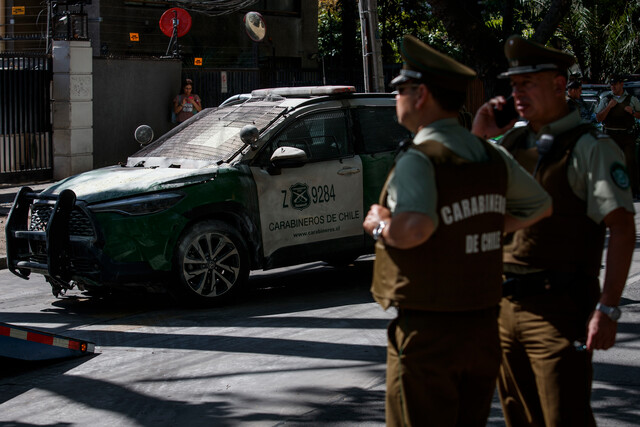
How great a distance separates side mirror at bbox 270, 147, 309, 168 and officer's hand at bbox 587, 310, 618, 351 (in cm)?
480

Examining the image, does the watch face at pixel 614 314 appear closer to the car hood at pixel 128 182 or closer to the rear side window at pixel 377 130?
the car hood at pixel 128 182

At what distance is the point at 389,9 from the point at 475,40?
40.0 ft

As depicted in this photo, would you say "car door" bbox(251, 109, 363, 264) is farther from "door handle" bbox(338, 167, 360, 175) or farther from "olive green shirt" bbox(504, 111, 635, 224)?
"olive green shirt" bbox(504, 111, 635, 224)

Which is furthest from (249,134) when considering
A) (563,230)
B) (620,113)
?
(620,113)

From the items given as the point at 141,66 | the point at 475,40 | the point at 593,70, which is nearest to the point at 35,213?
the point at 475,40

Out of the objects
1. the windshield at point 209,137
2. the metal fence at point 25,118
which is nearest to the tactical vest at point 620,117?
the windshield at point 209,137

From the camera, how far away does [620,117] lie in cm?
1423

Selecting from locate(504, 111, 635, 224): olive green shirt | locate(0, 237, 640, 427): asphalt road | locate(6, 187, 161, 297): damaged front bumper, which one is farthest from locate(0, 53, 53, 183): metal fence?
locate(504, 111, 635, 224): olive green shirt

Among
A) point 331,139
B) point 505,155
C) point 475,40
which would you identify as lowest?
point 505,155

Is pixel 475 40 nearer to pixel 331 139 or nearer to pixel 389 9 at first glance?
pixel 331 139

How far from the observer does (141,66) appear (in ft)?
62.1

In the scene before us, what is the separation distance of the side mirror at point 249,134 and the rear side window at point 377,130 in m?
1.17

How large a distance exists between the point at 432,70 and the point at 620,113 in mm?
11992

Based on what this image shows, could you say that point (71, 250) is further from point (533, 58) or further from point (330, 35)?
point (330, 35)
